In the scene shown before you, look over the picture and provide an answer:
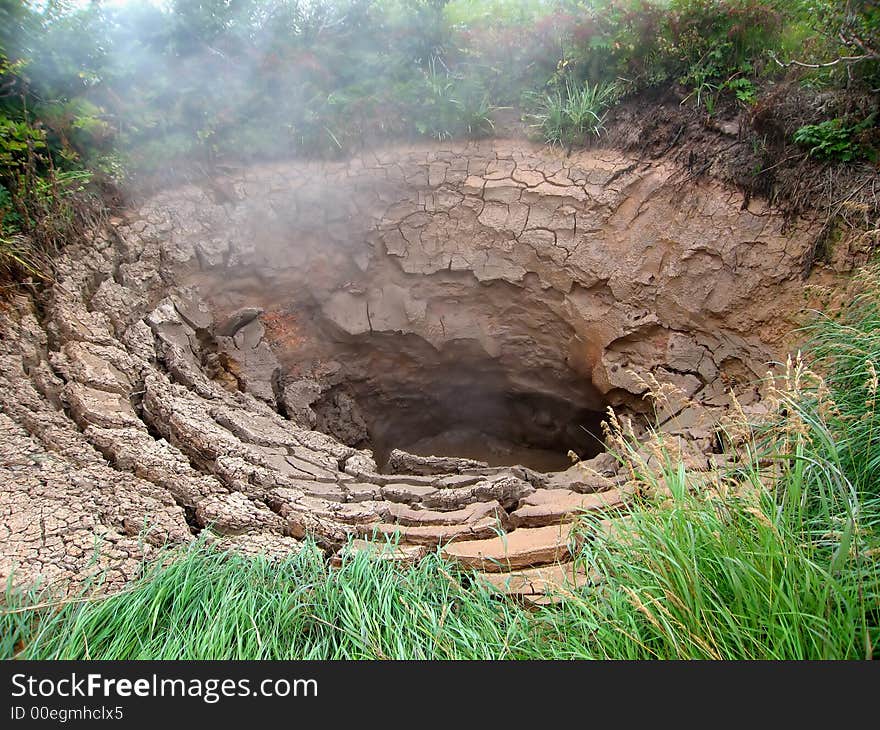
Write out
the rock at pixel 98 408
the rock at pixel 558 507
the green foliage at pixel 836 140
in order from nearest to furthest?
the rock at pixel 558 507, the rock at pixel 98 408, the green foliage at pixel 836 140

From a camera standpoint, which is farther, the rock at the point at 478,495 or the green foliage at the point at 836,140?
the green foliage at the point at 836,140

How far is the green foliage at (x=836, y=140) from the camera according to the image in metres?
3.39

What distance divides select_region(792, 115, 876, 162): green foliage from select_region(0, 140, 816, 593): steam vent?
38 cm

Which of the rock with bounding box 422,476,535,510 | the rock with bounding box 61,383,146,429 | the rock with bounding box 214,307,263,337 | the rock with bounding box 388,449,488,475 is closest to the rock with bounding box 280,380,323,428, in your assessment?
the rock with bounding box 214,307,263,337

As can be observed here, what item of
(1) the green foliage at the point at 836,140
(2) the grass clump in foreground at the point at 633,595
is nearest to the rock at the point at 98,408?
(2) the grass clump in foreground at the point at 633,595

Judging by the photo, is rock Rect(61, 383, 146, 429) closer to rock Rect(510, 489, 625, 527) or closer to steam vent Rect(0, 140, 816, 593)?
steam vent Rect(0, 140, 816, 593)

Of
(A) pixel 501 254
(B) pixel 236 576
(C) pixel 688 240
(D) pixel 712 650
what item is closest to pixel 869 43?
(C) pixel 688 240

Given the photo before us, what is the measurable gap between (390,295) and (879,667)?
356cm

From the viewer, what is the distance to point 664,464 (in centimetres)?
209

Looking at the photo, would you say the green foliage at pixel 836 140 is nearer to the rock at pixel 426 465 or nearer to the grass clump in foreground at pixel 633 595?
the grass clump in foreground at pixel 633 595

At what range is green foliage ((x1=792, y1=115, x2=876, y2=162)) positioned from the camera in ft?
11.1

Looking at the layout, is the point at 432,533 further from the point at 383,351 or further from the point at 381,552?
the point at 383,351

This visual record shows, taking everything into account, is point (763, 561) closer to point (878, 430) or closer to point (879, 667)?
point (879, 667)

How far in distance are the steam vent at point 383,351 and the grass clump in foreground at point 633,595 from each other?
18cm
